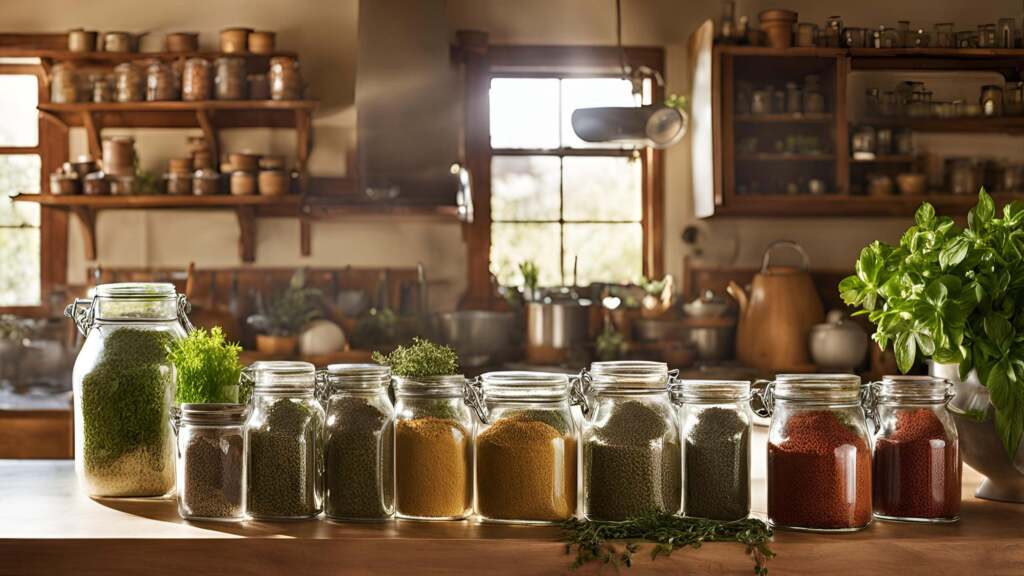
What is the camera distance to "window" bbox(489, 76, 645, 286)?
4.81 m

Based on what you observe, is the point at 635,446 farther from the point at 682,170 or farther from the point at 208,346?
the point at 682,170

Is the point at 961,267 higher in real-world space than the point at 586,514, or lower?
higher

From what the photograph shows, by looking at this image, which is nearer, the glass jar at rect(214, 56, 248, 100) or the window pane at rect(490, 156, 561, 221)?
the glass jar at rect(214, 56, 248, 100)

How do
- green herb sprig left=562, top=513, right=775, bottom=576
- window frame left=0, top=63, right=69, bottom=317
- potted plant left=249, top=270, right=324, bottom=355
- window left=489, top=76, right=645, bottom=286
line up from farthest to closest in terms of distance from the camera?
window left=489, top=76, right=645, bottom=286, window frame left=0, top=63, right=69, bottom=317, potted plant left=249, top=270, right=324, bottom=355, green herb sprig left=562, top=513, right=775, bottom=576

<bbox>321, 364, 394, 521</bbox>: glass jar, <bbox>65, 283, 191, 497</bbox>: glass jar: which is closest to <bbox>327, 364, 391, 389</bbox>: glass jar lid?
<bbox>321, 364, 394, 521</bbox>: glass jar

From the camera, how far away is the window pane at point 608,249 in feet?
16.0

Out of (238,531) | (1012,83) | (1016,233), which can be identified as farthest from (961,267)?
(1012,83)

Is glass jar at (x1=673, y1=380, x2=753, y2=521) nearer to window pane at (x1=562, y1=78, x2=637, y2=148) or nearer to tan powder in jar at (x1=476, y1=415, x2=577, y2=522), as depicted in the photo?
tan powder in jar at (x1=476, y1=415, x2=577, y2=522)

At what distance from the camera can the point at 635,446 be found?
3.67 feet

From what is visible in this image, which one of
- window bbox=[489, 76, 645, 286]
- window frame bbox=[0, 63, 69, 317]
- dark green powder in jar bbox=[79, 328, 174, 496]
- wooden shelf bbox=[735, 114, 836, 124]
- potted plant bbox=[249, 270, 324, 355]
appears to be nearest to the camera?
dark green powder in jar bbox=[79, 328, 174, 496]

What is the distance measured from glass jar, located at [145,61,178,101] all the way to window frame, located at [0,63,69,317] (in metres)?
0.57

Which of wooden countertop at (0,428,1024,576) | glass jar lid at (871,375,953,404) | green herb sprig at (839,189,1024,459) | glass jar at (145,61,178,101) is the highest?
glass jar at (145,61,178,101)

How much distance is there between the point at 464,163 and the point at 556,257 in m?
0.57

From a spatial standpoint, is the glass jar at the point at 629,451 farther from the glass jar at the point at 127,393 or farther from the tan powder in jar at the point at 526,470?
the glass jar at the point at 127,393
